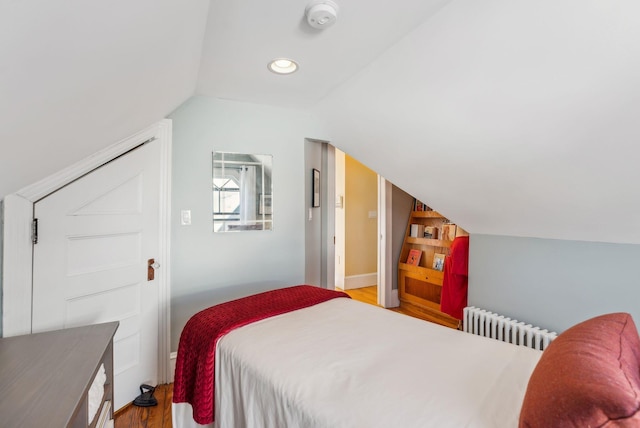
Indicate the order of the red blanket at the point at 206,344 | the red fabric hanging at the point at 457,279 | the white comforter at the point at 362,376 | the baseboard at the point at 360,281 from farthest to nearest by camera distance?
the baseboard at the point at 360,281, the red fabric hanging at the point at 457,279, the red blanket at the point at 206,344, the white comforter at the point at 362,376

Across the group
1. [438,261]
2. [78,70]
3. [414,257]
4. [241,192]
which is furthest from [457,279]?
[78,70]

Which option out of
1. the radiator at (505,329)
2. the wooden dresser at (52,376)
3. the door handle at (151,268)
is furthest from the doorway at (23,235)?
the radiator at (505,329)

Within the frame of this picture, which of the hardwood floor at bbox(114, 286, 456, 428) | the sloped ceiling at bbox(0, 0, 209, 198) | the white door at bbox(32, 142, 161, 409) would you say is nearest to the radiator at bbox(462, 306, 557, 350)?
the hardwood floor at bbox(114, 286, 456, 428)

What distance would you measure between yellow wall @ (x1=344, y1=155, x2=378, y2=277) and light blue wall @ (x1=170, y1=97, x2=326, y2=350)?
→ 1952 mm

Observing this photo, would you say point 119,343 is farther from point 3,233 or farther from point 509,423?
point 509,423

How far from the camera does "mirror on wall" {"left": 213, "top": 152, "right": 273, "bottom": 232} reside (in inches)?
99.5

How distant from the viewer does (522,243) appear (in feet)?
7.32

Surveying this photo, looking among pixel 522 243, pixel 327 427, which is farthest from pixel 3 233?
pixel 522 243

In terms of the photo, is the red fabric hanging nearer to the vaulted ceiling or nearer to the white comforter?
the vaulted ceiling

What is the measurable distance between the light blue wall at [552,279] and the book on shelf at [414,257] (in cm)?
117

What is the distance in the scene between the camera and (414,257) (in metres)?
3.81

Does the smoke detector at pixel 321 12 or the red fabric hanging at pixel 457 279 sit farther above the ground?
the smoke detector at pixel 321 12

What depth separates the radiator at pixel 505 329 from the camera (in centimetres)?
204

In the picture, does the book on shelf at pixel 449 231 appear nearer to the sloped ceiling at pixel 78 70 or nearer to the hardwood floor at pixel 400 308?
the hardwood floor at pixel 400 308
